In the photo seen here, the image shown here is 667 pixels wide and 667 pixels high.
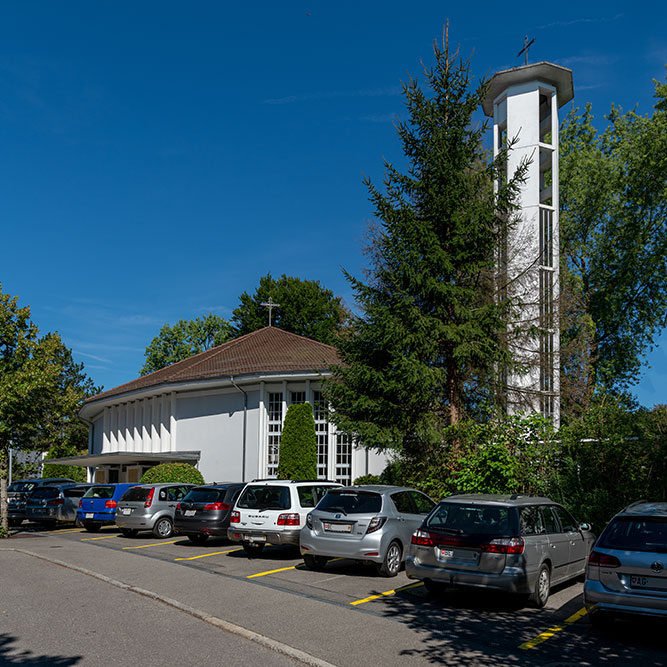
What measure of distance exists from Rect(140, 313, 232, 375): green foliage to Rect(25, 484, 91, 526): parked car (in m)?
46.7

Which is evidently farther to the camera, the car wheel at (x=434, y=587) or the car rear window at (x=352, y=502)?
the car rear window at (x=352, y=502)

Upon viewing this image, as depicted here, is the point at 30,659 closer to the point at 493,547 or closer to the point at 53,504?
the point at 493,547

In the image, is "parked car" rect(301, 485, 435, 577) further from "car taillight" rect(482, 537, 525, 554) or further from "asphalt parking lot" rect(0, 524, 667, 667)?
"car taillight" rect(482, 537, 525, 554)

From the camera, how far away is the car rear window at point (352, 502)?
43.4 feet

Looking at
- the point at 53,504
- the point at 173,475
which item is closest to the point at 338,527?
the point at 53,504

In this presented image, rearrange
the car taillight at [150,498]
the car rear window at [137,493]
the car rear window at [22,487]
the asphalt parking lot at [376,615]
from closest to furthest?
the asphalt parking lot at [376,615], the car taillight at [150,498], the car rear window at [137,493], the car rear window at [22,487]

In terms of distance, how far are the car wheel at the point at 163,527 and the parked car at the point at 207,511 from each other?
7.63 feet

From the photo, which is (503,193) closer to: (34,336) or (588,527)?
(588,527)

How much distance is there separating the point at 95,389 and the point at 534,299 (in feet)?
240

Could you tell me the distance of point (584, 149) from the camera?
45.2 meters

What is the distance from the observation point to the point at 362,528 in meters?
12.9

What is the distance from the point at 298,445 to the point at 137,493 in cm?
856

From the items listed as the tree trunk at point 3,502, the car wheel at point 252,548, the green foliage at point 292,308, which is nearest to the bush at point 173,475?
the tree trunk at point 3,502

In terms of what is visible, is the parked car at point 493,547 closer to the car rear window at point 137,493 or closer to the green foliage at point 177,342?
the car rear window at point 137,493
